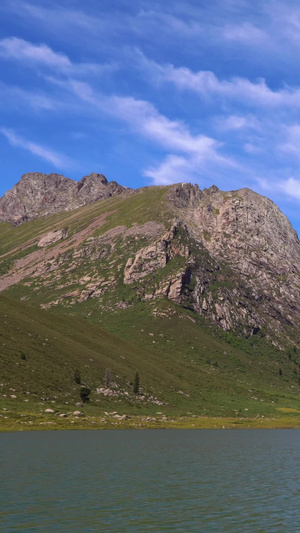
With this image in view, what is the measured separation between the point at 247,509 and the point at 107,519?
37.6 feet

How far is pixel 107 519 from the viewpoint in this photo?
104 feet

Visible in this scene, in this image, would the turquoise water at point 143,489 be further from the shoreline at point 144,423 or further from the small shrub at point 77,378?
the small shrub at point 77,378

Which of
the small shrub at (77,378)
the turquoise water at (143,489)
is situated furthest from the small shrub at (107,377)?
the turquoise water at (143,489)

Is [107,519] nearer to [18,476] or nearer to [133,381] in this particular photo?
[18,476]

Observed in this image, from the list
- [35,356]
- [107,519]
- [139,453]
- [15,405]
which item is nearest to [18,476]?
[107,519]

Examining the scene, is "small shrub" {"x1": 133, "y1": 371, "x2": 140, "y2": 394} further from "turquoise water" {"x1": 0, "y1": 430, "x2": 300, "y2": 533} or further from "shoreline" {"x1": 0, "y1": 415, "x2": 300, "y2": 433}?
"turquoise water" {"x1": 0, "y1": 430, "x2": 300, "y2": 533}

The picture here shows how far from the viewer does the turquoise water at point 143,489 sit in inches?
1218

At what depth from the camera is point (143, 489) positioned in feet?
142

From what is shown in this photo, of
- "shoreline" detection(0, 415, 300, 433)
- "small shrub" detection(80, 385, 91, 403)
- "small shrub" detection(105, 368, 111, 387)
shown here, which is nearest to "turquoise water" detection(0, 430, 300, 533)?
"shoreline" detection(0, 415, 300, 433)

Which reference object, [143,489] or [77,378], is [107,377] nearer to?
[77,378]

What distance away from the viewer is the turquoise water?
30938 millimetres

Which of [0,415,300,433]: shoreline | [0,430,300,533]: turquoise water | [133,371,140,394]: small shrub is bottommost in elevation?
[0,415,300,433]: shoreline

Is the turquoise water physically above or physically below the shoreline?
above

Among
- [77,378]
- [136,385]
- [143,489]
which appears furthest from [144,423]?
[143,489]
